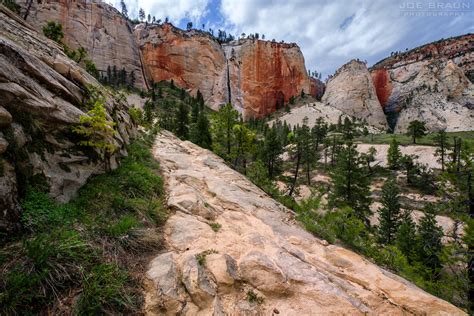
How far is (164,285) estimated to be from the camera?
358 cm

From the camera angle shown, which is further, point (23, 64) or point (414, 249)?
point (414, 249)

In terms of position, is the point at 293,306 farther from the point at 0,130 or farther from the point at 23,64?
the point at 23,64

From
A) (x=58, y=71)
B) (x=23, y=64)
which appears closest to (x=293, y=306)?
(x=23, y=64)

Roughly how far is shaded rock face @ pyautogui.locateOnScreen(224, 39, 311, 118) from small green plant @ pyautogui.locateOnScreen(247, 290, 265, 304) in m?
91.1

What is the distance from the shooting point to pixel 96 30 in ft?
241

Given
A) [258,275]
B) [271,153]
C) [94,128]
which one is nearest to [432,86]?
[271,153]

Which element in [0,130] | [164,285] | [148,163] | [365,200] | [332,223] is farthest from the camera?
[365,200]

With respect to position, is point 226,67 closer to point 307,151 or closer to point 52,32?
point 52,32

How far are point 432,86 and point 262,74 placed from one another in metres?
70.6

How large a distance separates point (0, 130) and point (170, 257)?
151 inches

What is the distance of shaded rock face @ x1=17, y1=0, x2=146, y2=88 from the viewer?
6716 centimetres

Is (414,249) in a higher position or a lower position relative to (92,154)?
lower

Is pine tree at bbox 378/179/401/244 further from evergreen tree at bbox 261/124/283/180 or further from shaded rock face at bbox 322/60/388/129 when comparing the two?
shaded rock face at bbox 322/60/388/129

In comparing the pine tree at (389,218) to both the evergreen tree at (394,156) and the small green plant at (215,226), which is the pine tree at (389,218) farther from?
the small green plant at (215,226)
